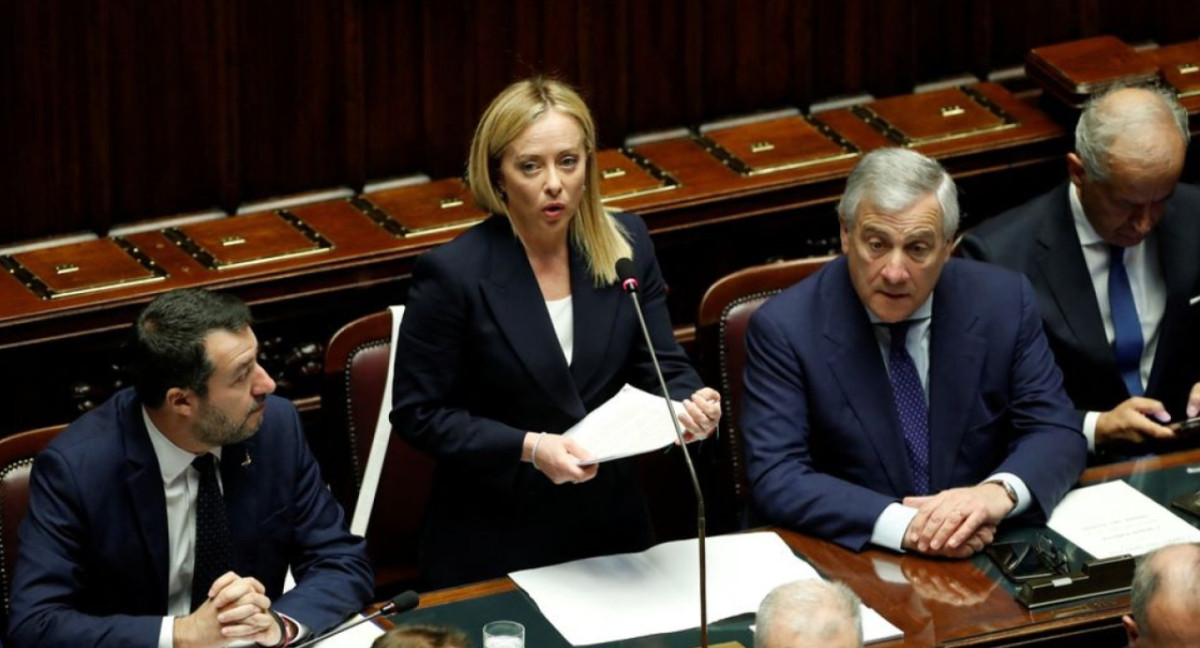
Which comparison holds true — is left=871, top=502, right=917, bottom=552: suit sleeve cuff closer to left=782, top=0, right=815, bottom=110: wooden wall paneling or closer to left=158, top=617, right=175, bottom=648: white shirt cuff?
left=158, top=617, right=175, bottom=648: white shirt cuff

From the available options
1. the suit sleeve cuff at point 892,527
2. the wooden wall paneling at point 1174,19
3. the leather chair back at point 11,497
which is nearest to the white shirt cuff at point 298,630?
the leather chair back at point 11,497

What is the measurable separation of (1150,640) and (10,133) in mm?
3236

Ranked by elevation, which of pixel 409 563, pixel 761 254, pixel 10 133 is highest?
pixel 10 133

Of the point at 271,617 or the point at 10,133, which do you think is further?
the point at 10,133

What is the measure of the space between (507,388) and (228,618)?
85 centimetres

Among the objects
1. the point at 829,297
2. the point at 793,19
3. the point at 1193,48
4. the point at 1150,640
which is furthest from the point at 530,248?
the point at 1193,48

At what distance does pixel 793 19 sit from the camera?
6.81 meters

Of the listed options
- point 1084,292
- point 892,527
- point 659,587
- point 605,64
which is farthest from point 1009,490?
point 605,64

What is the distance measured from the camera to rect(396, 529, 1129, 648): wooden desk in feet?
14.5

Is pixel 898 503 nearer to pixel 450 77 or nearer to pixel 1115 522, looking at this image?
pixel 1115 522

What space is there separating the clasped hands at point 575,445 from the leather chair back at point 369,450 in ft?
2.18

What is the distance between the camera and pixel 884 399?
5023 mm

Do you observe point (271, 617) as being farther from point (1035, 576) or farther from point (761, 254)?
point (761, 254)

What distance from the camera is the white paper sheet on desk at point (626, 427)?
450 centimetres
